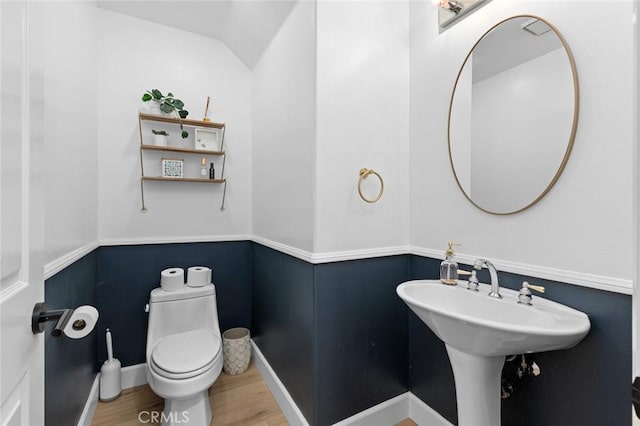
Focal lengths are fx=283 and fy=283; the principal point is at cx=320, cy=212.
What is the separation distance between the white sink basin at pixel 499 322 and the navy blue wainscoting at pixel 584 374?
0.06 metres

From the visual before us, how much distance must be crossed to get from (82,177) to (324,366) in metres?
1.67

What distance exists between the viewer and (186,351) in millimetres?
1631

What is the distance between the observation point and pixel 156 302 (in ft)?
6.17

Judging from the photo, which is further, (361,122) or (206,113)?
(206,113)

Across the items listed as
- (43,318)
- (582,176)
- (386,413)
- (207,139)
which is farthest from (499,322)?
(207,139)

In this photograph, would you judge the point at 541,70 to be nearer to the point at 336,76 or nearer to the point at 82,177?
the point at 336,76

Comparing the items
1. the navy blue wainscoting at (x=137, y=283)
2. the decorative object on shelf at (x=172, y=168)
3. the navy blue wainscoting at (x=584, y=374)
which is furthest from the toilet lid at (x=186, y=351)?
the navy blue wainscoting at (x=584, y=374)

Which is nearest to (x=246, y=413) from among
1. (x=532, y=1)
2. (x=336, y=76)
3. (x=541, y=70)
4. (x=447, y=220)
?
(x=447, y=220)

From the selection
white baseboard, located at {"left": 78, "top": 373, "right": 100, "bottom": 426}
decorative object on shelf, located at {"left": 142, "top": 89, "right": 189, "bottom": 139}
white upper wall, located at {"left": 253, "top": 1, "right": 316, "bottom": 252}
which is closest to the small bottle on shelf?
decorative object on shelf, located at {"left": 142, "top": 89, "right": 189, "bottom": 139}

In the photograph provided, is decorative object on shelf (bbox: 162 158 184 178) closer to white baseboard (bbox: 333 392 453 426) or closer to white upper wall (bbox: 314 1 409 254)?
white upper wall (bbox: 314 1 409 254)

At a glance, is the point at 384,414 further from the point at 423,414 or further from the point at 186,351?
the point at 186,351

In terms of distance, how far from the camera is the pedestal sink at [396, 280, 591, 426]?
89 centimetres

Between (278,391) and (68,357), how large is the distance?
113 cm

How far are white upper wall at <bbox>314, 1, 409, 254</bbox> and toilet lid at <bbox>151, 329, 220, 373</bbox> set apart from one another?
0.89m
